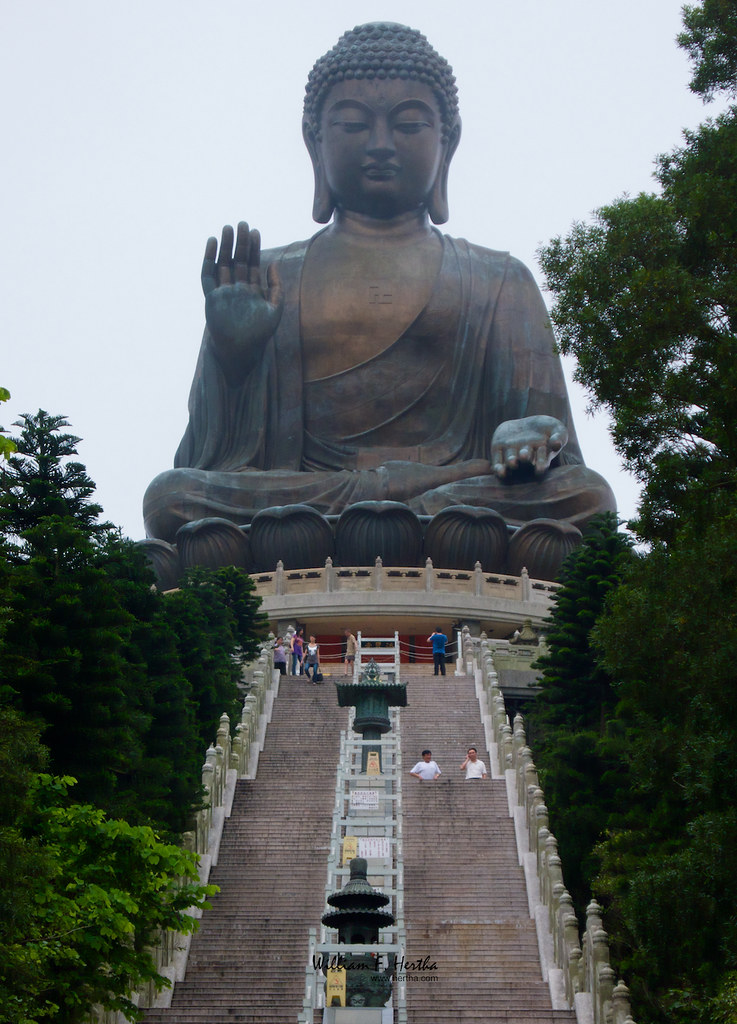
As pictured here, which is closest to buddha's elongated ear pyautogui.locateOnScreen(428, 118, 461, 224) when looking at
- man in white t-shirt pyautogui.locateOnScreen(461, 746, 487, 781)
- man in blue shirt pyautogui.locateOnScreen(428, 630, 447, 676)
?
man in blue shirt pyautogui.locateOnScreen(428, 630, 447, 676)

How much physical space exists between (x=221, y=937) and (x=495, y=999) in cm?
207

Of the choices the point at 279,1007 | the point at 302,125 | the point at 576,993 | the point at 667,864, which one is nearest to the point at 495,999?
the point at 576,993

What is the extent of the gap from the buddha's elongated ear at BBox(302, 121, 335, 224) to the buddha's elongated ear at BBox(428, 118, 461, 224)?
1762 mm

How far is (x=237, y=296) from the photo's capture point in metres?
28.0

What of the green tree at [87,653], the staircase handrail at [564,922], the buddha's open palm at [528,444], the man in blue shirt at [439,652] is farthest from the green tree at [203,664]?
the buddha's open palm at [528,444]

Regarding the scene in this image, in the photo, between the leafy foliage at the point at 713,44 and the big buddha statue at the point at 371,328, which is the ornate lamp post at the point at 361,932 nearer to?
the leafy foliage at the point at 713,44

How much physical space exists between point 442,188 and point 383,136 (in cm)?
164

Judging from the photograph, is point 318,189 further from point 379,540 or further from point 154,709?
point 154,709

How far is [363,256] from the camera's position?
29.2 m

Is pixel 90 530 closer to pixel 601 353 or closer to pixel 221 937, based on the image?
pixel 221 937

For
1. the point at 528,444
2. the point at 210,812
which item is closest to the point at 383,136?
the point at 528,444

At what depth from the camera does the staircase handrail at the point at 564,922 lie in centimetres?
1021

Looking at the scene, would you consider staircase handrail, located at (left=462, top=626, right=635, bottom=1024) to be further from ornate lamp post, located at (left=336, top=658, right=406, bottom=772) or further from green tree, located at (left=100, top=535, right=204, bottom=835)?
green tree, located at (left=100, top=535, right=204, bottom=835)

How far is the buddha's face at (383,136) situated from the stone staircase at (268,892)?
14967 millimetres
